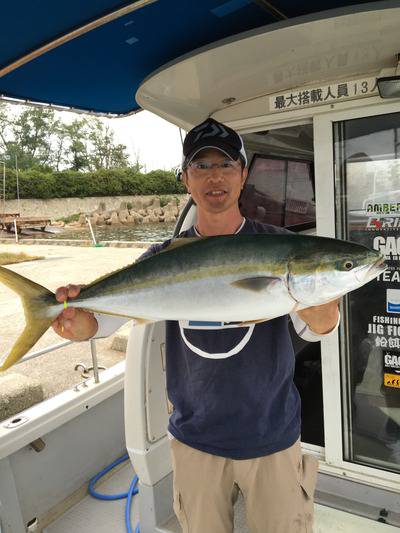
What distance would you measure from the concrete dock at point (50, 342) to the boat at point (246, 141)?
97 cm

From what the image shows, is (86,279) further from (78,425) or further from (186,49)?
(186,49)

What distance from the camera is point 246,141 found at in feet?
10.9

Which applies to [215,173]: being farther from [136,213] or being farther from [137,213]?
[137,213]

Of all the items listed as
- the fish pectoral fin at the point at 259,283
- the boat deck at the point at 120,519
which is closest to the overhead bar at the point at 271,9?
the fish pectoral fin at the point at 259,283

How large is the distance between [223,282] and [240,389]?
1.82 ft

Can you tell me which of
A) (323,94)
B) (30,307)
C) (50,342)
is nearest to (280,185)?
(323,94)

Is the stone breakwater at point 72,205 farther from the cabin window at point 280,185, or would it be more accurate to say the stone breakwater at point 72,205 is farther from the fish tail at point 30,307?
the fish tail at point 30,307

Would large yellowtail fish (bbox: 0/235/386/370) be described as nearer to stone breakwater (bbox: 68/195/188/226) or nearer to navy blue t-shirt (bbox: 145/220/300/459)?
navy blue t-shirt (bbox: 145/220/300/459)

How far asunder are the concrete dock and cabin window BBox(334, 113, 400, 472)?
112 inches

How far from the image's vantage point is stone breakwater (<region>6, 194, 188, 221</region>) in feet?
145

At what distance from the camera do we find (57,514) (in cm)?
309

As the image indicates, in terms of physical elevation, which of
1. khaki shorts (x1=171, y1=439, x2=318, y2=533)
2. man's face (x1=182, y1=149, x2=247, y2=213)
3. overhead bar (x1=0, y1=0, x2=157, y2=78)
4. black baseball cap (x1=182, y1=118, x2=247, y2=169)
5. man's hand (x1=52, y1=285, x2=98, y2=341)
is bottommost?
khaki shorts (x1=171, y1=439, x2=318, y2=533)

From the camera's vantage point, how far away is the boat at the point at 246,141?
82.0 inches

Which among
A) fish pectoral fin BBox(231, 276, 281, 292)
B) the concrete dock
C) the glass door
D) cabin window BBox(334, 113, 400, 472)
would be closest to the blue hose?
the concrete dock
